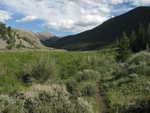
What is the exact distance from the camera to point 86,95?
1209 cm

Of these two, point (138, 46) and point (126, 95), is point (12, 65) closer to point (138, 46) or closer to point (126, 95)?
point (126, 95)

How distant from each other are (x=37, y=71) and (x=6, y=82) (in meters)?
3.18

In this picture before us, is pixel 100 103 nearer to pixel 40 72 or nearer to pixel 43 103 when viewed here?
pixel 43 103

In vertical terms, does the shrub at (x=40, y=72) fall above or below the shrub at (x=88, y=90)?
above

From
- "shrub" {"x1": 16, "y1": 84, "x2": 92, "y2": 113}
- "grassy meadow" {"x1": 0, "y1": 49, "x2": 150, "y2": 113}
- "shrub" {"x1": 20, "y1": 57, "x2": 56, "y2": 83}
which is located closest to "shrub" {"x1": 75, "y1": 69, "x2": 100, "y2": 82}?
"grassy meadow" {"x1": 0, "y1": 49, "x2": 150, "y2": 113}

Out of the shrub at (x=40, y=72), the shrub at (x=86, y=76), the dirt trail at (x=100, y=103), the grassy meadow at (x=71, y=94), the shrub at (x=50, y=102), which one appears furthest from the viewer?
the shrub at (x=86, y=76)

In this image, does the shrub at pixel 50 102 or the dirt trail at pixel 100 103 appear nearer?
the shrub at pixel 50 102

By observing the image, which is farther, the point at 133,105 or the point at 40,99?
the point at 133,105

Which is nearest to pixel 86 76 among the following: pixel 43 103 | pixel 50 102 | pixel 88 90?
pixel 88 90

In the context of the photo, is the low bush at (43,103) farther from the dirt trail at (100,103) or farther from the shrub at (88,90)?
the shrub at (88,90)

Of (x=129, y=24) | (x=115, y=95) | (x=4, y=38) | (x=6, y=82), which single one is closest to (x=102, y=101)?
(x=115, y=95)

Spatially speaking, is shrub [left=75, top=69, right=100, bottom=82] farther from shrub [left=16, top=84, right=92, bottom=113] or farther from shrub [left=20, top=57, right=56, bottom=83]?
shrub [left=16, top=84, right=92, bottom=113]

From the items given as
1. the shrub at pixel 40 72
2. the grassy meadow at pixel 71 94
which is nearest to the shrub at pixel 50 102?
the grassy meadow at pixel 71 94

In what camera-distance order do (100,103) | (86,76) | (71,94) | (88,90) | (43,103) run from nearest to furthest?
1. (43,103)
2. (71,94)
3. (100,103)
4. (88,90)
5. (86,76)
